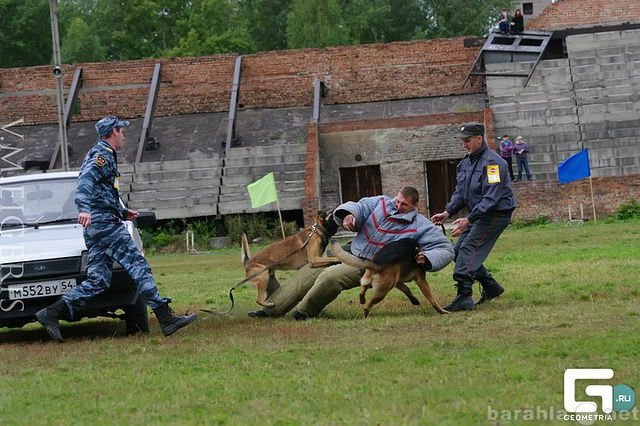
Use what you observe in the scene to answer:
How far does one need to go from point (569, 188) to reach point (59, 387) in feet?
85.0

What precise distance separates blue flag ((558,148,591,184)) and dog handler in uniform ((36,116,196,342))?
2211cm

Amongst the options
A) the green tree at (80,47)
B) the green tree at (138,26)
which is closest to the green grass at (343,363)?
the green tree at (80,47)

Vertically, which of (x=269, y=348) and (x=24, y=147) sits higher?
(x=24, y=147)

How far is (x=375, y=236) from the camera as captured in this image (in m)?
10.7

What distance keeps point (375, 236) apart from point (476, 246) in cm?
130

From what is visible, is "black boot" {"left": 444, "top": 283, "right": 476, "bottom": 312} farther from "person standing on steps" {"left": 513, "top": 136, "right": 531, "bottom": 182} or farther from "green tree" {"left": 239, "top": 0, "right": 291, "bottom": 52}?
"green tree" {"left": 239, "top": 0, "right": 291, "bottom": 52}

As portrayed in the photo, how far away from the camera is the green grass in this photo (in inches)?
251

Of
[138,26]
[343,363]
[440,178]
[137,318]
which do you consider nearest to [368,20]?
[138,26]

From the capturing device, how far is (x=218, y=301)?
14117 millimetres

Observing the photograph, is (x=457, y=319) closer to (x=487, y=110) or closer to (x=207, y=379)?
(x=207, y=379)

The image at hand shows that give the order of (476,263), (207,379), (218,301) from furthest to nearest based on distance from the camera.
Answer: (218,301), (476,263), (207,379)

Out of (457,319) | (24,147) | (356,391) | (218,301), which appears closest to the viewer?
(356,391)

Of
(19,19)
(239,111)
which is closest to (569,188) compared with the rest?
(239,111)

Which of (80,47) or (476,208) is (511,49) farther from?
(80,47)
